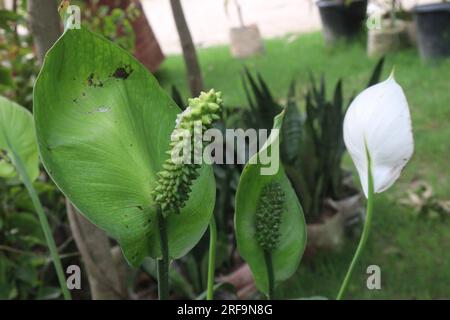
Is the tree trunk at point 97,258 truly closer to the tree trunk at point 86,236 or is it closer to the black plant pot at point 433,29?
the tree trunk at point 86,236

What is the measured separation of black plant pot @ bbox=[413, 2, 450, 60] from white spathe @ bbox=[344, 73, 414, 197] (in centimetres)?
241

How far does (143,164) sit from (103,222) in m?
0.05

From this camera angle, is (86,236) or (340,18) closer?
(86,236)

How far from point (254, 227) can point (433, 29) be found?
8.06 feet

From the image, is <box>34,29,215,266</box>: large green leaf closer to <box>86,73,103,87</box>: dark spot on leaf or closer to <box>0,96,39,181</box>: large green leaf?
<box>86,73,103,87</box>: dark spot on leaf

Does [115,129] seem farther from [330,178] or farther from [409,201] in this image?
[409,201]

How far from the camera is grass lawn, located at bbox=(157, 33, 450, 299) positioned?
4.26 feet

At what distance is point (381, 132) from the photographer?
44cm

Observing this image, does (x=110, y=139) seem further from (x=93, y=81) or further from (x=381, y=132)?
(x=381, y=132)

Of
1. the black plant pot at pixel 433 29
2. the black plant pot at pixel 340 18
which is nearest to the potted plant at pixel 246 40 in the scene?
the black plant pot at pixel 340 18

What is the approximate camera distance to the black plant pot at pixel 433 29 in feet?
8.87

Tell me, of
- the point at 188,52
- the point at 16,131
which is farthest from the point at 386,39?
the point at 16,131

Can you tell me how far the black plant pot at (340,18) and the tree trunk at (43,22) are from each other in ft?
8.25
